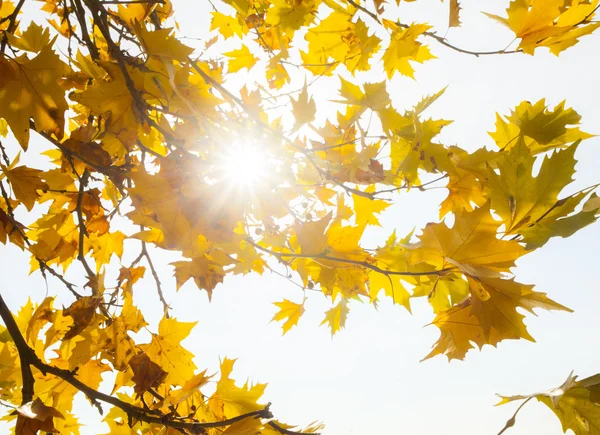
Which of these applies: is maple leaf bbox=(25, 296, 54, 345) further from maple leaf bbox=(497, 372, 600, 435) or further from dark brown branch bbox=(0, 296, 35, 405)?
maple leaf bbox=(497, 372, 600, 435)

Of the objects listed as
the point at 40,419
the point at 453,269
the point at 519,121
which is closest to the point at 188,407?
the point at 40,419

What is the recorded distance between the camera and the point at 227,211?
3.14 ft

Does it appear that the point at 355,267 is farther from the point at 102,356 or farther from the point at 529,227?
the point at 102,356

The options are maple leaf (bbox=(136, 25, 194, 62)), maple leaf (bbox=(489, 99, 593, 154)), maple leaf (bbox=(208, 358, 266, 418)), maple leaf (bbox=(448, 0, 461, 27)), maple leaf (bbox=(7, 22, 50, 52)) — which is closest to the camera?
maple leaf (bbox=(136, 25, 194, 62))

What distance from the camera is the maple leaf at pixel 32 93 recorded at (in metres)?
1.00

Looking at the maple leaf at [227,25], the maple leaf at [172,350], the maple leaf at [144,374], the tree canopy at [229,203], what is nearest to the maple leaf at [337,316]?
the tree canopy at [229,203]

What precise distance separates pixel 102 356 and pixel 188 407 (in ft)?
1.07

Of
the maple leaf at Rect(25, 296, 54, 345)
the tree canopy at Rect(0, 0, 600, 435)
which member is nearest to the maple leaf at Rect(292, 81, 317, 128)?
the tree canopy at Rect(0, 0, 600, 435)

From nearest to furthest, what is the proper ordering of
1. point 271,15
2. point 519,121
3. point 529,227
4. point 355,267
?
1. point 529,227
2. point 519,121
3. point 355,267
4. point 271,15

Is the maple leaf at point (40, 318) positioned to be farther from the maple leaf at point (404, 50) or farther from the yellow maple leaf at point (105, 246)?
the maple leaf at point (404, 50)

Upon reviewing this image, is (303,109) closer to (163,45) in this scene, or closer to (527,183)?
(163,45)

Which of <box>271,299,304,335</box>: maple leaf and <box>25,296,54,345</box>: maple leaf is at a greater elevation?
<box>25,296,54,345</box>: maple leaf

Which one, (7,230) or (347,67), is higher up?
(347,67)

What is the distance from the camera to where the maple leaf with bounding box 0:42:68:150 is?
1.00 m
